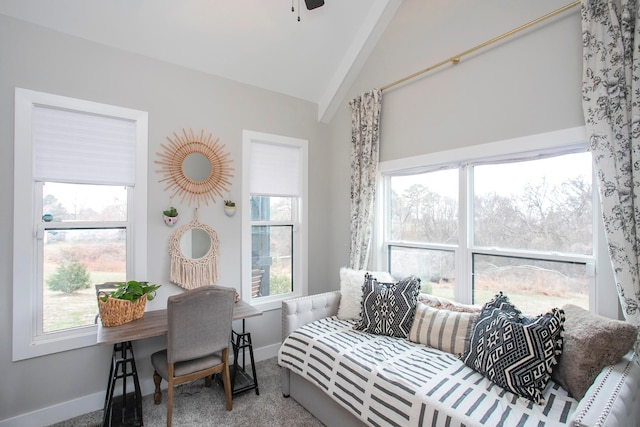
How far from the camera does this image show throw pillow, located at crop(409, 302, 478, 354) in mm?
2002

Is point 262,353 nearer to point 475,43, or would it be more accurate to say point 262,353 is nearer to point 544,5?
point 475,43

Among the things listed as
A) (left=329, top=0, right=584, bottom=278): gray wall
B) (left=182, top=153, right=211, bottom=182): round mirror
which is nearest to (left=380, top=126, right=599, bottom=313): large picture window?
(left=329, top=0, right=584, bottom=278): gray wall

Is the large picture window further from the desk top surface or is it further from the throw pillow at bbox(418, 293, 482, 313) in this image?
the desk top surface

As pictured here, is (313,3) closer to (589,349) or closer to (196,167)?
(196,167)

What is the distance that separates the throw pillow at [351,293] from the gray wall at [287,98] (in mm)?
649

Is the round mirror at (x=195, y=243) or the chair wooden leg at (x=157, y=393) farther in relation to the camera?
A: the round mirror at (x=195, y=243)

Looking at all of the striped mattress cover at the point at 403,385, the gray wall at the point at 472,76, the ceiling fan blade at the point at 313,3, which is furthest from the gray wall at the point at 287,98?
the striped mattress cover at the point at 403,385

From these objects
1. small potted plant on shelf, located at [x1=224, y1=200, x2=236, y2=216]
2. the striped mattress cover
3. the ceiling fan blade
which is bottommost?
the striped mattress cover

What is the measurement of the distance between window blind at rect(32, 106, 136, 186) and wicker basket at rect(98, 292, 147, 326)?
894 mm

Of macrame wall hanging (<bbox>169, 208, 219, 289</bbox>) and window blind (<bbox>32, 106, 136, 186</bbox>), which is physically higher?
window blind (<bbox>32, 106, 136, 186</bbox>)

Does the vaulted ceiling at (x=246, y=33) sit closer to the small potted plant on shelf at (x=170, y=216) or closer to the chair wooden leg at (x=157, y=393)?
the small potted plant on shelf at (x=170, y=216)

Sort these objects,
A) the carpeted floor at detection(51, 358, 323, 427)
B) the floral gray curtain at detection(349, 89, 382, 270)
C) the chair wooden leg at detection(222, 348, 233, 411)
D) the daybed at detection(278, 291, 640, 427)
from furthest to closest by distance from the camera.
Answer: the floral gray curtain at detection(349, 89, 382, 270)
the chair wooden leg at detection(222, 348, 233, 411)
the carpeted floor at detection(51, 358, 323, 427)
the daybed at detection(278, 291, 640, 427)

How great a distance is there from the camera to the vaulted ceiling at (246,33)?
2.18 meters

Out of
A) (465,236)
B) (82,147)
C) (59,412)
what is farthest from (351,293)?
(82,147)
